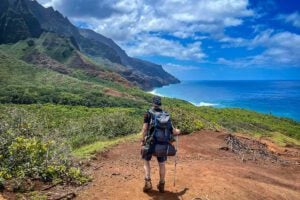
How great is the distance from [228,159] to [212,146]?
220 centimetres

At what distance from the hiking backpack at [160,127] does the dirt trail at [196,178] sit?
121 centimetres

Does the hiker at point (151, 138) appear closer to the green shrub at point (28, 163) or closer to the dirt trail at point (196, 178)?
the dirt trail at point (196, 178)

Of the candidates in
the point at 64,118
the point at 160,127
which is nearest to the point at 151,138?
the point at 160,127

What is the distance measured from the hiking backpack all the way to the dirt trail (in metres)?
1.21

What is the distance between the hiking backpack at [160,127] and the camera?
26.8ft

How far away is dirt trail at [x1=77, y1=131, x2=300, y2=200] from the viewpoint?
8648mm

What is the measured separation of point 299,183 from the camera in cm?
1260

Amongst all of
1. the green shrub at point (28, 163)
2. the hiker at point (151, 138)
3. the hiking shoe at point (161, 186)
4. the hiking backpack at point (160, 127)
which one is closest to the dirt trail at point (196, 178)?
the hiking shoe at point (161, 186)

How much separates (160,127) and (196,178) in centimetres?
231

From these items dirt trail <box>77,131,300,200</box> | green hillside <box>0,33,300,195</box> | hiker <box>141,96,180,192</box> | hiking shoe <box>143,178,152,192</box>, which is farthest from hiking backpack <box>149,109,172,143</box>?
green hillside <box>0,33,300,195</box>

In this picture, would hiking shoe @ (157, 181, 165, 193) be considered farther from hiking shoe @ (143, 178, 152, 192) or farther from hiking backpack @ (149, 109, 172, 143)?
hiking backpack @ (149, 109, 172, 143)

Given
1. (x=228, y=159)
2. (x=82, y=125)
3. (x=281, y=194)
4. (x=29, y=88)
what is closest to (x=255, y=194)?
(x=281, y=194)

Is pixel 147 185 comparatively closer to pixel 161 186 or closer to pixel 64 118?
pixel 161 186

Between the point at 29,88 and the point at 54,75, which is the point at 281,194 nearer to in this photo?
the point at 29,88
